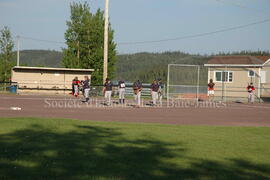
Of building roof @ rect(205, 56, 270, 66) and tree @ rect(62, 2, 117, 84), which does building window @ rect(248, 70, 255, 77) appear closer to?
building roof @ rect(205, 56, 270, 66)

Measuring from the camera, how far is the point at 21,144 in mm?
10852

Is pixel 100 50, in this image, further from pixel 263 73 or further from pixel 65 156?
pixel 65 156

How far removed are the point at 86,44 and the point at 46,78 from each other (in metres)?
6.51

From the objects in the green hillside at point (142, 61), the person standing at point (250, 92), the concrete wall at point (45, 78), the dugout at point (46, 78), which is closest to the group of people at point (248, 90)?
the person standing at point (250, 92)

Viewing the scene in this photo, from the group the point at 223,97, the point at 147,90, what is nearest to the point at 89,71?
the point at 147,90

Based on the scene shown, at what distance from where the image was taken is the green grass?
8102mm

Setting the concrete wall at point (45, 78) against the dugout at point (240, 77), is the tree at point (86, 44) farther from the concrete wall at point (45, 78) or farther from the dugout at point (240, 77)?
the dugout at point (240, 77)

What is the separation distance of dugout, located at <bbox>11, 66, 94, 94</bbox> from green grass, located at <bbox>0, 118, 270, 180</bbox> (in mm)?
28788

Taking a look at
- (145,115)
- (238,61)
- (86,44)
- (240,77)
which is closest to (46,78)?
(86,44)

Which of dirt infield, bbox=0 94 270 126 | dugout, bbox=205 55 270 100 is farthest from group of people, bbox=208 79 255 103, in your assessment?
dirt infield, bbox=0 94 270 126

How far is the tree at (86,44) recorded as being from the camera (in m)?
48.3

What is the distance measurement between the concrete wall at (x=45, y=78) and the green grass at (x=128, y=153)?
29.0 metres

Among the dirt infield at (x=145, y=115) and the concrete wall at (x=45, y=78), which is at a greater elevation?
the concrete wall at (x=45, y=78)

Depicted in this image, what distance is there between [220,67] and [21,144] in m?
39.6
